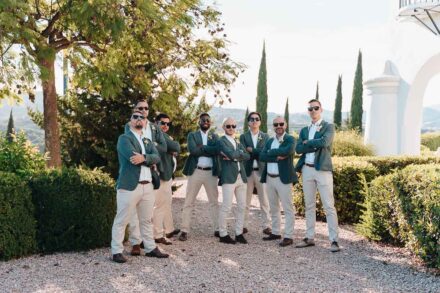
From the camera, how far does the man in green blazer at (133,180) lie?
622cm

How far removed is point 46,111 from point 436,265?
798 centimetres

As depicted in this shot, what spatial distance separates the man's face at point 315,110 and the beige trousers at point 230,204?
142cm

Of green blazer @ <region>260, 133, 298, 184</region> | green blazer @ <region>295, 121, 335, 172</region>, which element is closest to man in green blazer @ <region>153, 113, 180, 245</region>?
green blazer @ <region>260, 133, 298, 184</region>

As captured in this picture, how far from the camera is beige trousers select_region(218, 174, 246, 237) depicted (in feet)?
24.8

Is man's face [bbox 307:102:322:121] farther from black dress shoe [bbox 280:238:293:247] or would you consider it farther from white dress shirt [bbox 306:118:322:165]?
black dress shoe [bbox 280:238:293:247]

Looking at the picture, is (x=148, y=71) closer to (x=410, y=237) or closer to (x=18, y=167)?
(x=18, y=167)

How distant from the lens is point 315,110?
23.5 ft

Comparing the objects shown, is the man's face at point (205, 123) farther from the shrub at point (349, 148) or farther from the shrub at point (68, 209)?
the shrub at point (349, 148)

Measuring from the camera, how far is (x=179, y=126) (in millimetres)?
12109

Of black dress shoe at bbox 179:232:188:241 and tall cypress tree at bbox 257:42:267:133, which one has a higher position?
tall cypress tree at bbox 257:42:267:133

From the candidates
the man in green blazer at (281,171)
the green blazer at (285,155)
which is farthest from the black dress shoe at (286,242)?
the green blazer at (285,155)

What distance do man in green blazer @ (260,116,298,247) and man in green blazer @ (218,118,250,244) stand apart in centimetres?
36

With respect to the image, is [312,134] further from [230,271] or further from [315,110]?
[230,271]

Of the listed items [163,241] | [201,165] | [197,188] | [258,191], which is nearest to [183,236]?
[163,241]
